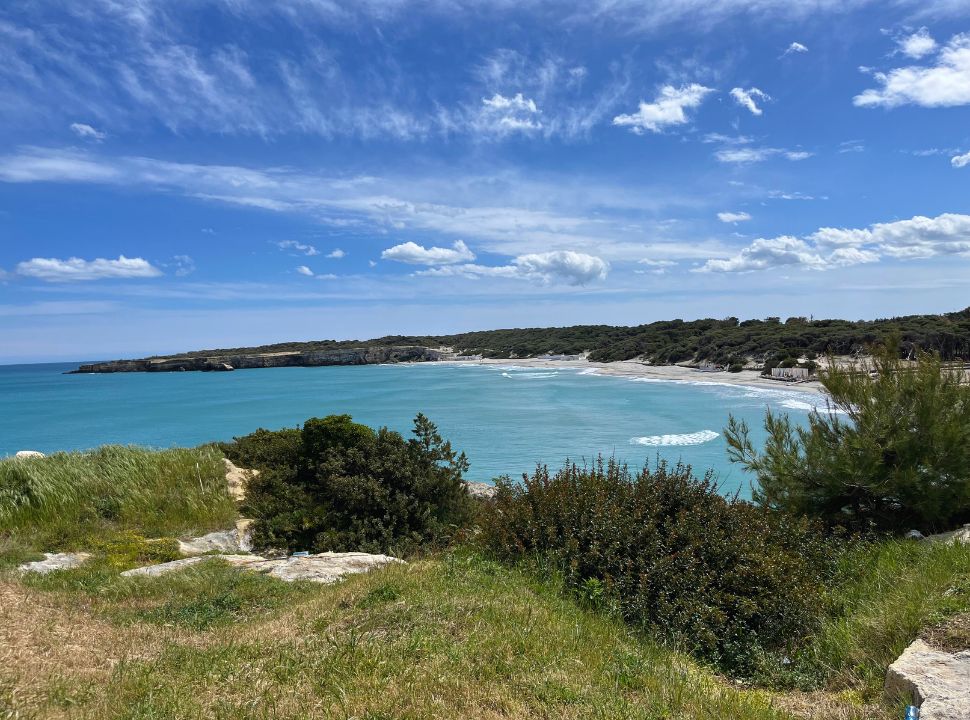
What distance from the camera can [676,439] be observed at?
28016mm

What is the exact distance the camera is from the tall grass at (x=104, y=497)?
945 cm

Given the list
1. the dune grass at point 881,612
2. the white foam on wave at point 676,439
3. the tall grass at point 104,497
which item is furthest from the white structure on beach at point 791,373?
the tall grass at point 104,497

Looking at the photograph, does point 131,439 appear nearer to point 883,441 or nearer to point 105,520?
point 105,520

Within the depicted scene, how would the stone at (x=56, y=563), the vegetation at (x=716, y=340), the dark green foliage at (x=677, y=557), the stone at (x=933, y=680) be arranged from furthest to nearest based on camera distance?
the vegetation at (x=716, y=340)
the stone at (x=56, y=563)
the dark green foliage at (x=677, y=557)
the stone at (x=933, y=680)

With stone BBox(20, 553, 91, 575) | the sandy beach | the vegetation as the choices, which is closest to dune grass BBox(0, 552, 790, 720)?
stone BBox(20, 553, 91, 575)

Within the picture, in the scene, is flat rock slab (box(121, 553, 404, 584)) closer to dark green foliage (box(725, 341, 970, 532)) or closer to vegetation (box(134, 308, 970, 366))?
dark green foliage (box(725, 341, 970, 532))

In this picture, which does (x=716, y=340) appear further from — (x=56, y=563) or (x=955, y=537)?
(x=56, y=563)

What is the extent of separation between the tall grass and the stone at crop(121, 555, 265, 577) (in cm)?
215

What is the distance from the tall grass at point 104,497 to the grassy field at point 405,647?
6.84 ft

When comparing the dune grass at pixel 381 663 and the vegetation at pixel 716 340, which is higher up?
the vegetation at pixel 716 340

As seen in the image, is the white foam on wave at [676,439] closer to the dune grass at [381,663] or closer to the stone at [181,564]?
the stone at [181,564]

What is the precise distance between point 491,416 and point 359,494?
97.8 ft

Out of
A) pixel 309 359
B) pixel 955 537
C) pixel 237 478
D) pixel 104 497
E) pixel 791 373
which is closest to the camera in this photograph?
pixel 955 537

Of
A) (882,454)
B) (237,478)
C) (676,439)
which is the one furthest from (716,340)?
(237,478)
